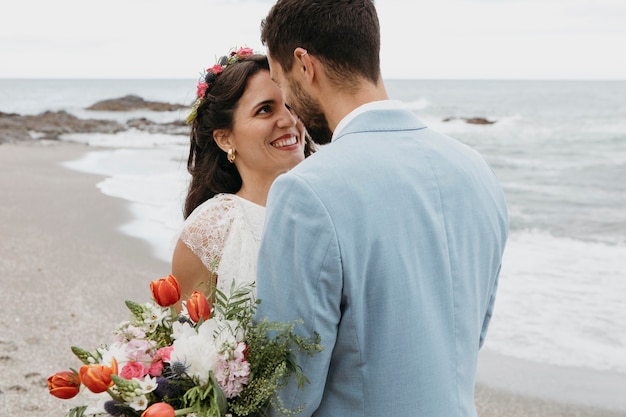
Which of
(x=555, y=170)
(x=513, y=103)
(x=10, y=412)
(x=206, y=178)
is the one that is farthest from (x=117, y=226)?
(x=513, y=103)

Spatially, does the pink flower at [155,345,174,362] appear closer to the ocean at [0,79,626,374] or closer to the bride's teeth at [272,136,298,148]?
the bride's teeth at [272,136,298,148]

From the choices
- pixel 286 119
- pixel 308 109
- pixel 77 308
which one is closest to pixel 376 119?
pixel 308 109

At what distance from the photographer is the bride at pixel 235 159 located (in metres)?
3.06

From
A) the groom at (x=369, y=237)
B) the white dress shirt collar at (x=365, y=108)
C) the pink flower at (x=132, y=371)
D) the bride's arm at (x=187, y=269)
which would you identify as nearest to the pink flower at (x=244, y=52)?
the bride's arm at (x=187, y=269)

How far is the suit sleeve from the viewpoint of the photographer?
1.80 metres

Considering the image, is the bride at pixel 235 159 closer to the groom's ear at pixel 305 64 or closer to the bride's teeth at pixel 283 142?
the bride's teeth at pixel 283 142

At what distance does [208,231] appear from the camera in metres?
3.09

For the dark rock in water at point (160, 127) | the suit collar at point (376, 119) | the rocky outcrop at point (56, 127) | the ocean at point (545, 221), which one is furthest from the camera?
the dark rock in water at point (160, 127)

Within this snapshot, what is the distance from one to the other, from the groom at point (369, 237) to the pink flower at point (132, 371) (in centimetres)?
40

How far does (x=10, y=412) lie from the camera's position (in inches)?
210

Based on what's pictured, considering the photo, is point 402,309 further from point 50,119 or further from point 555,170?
point 50,119

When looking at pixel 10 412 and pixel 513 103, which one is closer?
pixel 10 412

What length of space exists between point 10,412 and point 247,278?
3346mm

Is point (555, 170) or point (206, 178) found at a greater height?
point (206, 178)
